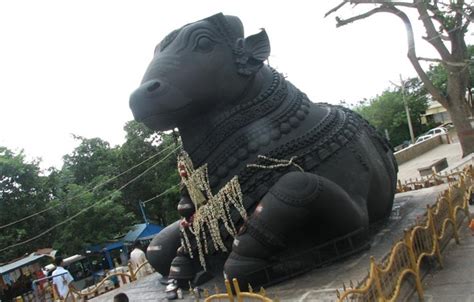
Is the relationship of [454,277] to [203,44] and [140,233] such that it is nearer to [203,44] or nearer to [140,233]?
[203,44]

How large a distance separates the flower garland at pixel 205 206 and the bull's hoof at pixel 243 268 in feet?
1.28

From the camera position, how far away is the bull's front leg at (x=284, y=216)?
450 cm

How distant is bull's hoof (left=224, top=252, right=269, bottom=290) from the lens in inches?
179

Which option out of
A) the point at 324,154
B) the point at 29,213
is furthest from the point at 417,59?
the point at 29,213

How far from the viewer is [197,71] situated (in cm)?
503

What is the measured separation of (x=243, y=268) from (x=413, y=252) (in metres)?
1.71

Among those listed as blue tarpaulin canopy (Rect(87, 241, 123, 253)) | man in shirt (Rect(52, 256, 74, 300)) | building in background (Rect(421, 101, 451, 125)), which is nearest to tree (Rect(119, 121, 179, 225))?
blue tarpaulin canopy (Rect(87, 241, 123, 253))

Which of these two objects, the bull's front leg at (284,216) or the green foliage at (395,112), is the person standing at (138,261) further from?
the green foliage at (395,112)

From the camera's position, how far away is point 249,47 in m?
5.42

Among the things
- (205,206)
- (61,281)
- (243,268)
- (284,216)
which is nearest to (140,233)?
(61,281)

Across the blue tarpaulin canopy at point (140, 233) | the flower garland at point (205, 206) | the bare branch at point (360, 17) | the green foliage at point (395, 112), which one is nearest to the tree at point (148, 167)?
the blue tarpaulin canopy at point (140, 233)

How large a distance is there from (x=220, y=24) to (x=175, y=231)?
2.68m

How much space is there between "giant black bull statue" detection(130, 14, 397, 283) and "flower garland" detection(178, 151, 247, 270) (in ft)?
0.04

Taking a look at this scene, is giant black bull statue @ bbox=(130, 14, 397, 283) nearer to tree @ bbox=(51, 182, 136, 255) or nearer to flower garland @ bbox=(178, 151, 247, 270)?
flower garland @ bbox=(178, 151, 247, 270)
